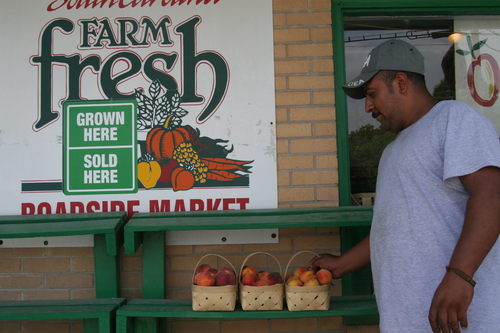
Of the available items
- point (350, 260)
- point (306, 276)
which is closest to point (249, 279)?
point (306, 276)

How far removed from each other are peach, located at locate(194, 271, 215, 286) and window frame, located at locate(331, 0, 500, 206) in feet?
3.37

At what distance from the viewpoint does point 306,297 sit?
8.77 ft

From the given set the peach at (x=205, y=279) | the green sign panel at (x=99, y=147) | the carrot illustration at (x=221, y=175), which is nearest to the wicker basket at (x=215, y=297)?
the peach at (x=205, y=279)

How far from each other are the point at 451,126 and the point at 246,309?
146 cm

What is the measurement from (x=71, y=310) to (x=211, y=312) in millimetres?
788

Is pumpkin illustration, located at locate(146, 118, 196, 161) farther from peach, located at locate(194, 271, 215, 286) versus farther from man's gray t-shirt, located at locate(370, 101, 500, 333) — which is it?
man's gray t-shirt, located at locate(370, 101, 500, 333)

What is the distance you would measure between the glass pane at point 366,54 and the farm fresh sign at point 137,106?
0.59 m

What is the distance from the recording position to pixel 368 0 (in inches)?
134

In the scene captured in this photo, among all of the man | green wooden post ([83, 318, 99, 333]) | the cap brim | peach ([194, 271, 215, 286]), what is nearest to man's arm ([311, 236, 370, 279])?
the man

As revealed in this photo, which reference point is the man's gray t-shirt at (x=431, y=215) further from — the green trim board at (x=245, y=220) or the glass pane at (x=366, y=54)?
the glass pane at (x=366, y=54)

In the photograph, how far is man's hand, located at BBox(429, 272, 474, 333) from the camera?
1.71 metres

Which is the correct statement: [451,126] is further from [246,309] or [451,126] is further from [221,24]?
[221,24]

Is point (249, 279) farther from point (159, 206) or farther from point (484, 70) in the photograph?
point (484, 70)

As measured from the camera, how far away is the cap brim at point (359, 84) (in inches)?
81.4
